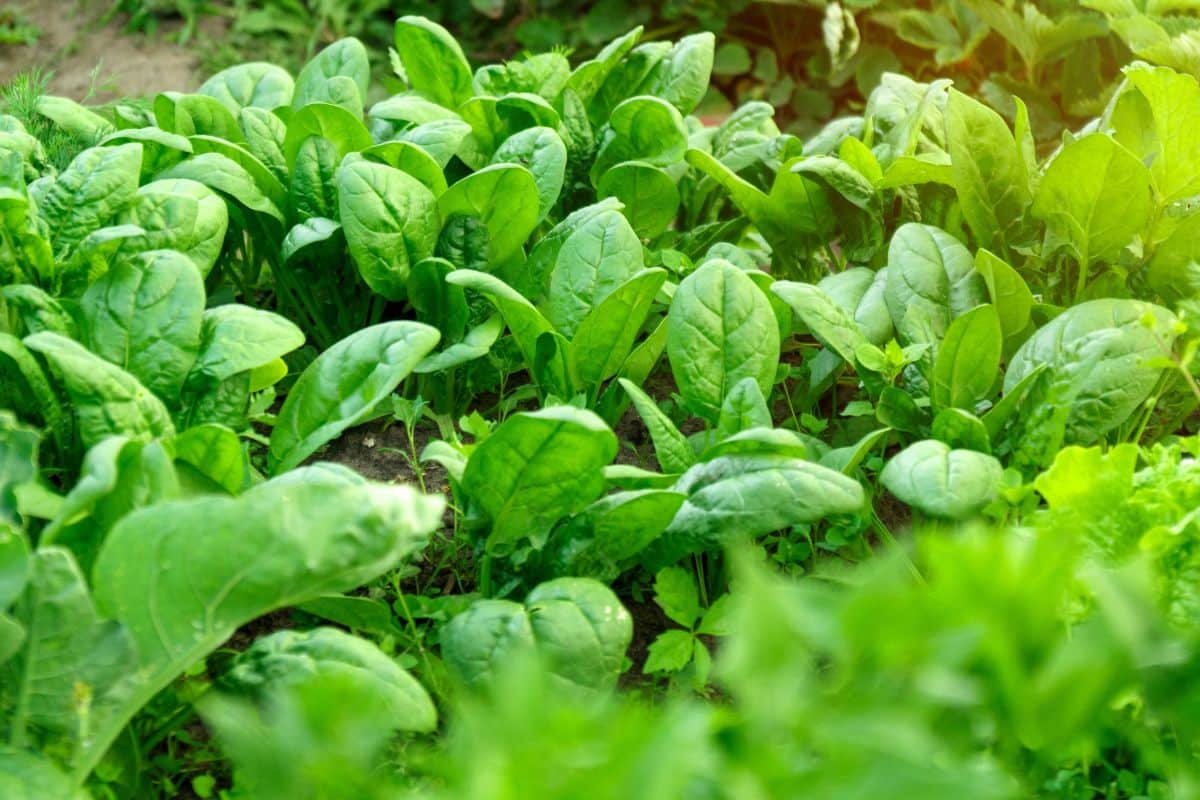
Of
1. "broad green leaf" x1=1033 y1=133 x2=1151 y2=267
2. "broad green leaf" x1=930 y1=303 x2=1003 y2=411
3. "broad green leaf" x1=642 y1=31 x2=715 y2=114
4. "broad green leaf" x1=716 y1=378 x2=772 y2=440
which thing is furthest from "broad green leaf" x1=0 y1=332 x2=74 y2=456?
"broad green leaf" x1=1033 y1=133 x2=1151 y2=267

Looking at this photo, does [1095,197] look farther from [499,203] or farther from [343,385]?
[343,385]

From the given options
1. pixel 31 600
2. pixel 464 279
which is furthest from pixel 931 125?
pixel 31 600

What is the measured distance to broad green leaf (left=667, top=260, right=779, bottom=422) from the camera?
78.3 inches

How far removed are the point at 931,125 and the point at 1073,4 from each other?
2429 millimetres

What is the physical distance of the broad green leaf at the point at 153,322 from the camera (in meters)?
1.85

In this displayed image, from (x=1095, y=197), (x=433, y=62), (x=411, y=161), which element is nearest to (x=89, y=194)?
(x=411, y=161)

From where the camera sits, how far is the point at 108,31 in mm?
5633

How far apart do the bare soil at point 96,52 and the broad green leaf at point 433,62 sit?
8.83ft

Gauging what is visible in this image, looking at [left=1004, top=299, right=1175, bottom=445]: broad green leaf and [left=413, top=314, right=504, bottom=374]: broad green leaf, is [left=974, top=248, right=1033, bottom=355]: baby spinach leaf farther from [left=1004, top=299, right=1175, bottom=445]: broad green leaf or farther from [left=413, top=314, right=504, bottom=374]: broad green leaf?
[left=413, top=314, right=504, bottom=374]: broad green leaf

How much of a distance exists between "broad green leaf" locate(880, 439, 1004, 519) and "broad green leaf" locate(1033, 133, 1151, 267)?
23.2 inches

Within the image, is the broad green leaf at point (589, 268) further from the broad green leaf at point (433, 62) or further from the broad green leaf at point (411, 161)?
the broad green leaf at point (433, 62)

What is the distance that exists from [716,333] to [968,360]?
0.39 meters

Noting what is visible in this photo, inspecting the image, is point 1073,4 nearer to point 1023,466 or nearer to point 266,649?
point 1023,466

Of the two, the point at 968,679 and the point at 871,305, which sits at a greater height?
the point at 968,679
